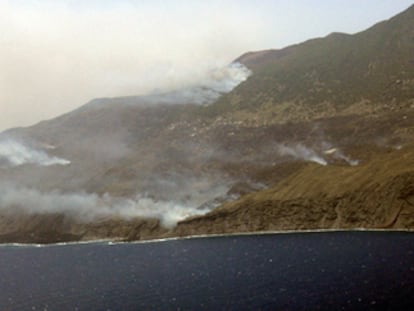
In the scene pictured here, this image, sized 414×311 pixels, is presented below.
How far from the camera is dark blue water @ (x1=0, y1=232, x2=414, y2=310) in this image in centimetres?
7819

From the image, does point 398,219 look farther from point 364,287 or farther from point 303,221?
point 364,287

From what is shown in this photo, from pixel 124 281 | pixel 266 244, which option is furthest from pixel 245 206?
pixel 124 281

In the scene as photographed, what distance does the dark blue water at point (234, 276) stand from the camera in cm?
7819

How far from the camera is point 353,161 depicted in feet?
605

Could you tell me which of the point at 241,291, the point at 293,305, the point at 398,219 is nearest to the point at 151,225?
the point at 398,219

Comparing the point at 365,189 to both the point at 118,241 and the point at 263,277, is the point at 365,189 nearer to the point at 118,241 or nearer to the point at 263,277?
the point at 263,277

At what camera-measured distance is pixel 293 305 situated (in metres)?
74.8

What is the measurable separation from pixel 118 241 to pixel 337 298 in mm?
125713

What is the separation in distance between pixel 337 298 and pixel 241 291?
18.0m

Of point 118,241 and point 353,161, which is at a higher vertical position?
point 353,161

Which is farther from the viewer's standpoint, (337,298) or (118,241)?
(118,241)

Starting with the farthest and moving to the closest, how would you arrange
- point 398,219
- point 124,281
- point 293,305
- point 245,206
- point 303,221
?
point 245,206, point 303,221, point 398,219, point 124,281, point 293,305

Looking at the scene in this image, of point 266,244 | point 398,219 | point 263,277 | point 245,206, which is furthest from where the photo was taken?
point 245,206

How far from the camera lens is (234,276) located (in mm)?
101562
